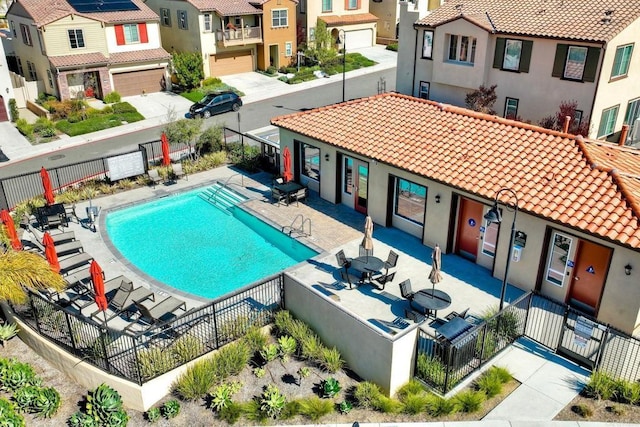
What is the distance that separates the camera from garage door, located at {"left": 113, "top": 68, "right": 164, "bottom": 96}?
40.9 meters

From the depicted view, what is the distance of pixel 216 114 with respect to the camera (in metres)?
37.9

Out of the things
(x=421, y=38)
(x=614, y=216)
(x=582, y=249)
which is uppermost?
(x=421, y=38)

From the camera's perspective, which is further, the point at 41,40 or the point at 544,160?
the point at 41,40

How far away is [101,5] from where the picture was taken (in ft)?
133

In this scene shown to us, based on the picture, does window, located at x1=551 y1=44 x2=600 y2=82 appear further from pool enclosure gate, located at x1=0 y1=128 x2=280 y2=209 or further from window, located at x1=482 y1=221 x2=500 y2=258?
pool enclosure gate, located at x1=0 y1=128 x2=280 y2=209

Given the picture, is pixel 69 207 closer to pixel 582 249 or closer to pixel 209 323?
pixel 209 323

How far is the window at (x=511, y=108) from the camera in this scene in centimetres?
3225

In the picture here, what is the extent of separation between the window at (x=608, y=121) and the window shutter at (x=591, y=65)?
2.47 m

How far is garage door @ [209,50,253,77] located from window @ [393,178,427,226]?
2997cm

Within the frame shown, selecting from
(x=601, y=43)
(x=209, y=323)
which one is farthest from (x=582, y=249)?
(x=601, y=43)

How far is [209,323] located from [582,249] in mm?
10869

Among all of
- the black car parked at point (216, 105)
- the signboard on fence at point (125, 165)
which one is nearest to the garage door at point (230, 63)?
the black car parked at point (216, 105)

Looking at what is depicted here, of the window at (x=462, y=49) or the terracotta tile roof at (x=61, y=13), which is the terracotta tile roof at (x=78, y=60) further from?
the window at (x=462, y=49)

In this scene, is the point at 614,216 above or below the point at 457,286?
above
